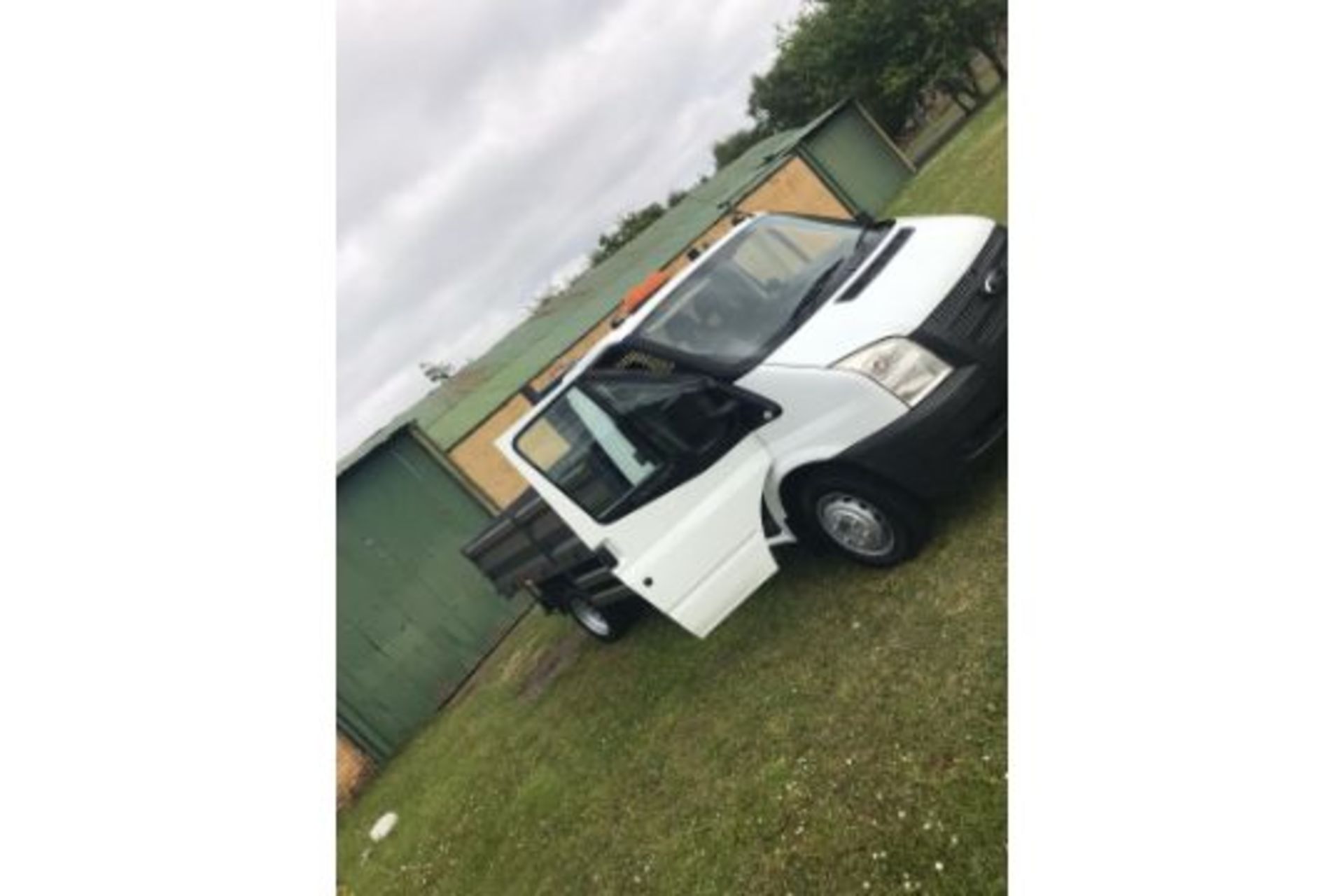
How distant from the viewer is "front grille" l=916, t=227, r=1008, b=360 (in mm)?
4188

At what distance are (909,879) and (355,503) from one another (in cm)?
866

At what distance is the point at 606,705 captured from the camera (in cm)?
634

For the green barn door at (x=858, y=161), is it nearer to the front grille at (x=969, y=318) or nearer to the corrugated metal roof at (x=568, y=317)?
the corrugated metal roof at (x=568, y=317)

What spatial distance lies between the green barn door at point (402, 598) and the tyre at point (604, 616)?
11.6 feet

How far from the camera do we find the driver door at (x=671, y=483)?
4738 millimetres

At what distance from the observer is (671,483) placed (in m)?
4.89

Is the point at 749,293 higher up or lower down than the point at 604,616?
higher up

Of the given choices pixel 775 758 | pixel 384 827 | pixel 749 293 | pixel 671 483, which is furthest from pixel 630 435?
pixel 384 827

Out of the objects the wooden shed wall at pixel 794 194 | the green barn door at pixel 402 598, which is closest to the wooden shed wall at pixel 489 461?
the green barn door at pixel 402 598

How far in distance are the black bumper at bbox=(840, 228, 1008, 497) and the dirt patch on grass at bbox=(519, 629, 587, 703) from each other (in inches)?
186

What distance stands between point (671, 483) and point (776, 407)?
82 cm

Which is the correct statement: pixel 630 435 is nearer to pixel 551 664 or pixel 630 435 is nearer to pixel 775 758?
pixel 775 758

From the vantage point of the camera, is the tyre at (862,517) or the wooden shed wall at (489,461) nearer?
the tyre at (862,517)

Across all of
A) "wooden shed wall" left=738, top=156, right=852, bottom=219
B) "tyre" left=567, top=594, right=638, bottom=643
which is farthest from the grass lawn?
"wooden shed wall" left=738, top=156, right=852, bottom=219
